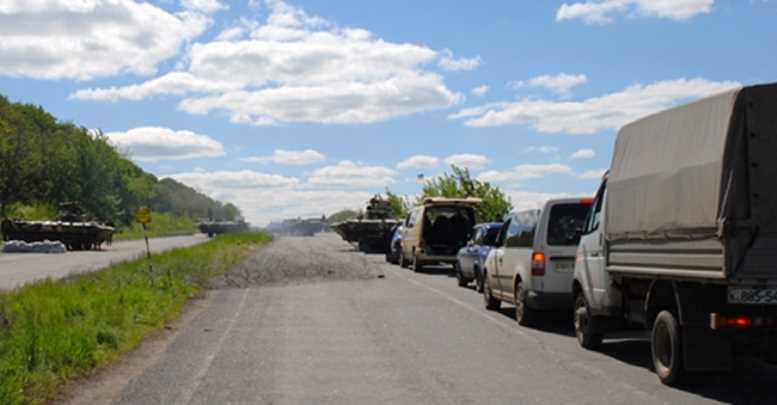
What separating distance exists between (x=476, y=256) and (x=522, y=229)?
7.00 m

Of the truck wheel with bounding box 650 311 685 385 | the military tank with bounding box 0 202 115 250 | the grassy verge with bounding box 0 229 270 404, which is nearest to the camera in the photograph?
the truck wheel with bounding box 650 311 685 385

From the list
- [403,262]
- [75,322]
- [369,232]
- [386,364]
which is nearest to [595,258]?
[386,364]

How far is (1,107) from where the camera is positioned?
9106 cm

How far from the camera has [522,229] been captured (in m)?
15.9

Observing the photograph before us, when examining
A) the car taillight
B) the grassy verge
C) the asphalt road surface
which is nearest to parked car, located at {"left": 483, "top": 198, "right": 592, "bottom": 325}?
the car taillight

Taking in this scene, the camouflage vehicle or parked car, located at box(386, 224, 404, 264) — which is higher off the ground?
the camouflage vehicle

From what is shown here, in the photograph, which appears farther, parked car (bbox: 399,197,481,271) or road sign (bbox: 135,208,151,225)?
parked car (bbox: 399,197,481,271)

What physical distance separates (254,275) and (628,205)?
19655 millimetres

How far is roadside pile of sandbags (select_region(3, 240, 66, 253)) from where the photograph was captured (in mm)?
47656

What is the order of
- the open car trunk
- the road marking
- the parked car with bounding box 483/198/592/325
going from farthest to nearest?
the open car trunk → the parked car with bounding box 483/198/592/325 → the road marking

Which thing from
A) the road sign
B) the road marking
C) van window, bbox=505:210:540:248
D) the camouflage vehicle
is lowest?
the road marking

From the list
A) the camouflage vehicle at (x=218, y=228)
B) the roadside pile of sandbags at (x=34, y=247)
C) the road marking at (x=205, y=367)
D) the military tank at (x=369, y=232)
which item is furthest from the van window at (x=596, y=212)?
the camouflage vehicle at (x=218, y=228)

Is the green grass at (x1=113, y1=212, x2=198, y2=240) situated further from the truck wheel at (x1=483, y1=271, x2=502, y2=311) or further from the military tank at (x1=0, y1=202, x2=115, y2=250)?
the truck wheel at (x1=483, y1=271, x2=502, y2=311)

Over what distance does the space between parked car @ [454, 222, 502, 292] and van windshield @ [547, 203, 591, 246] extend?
18.7 ft
